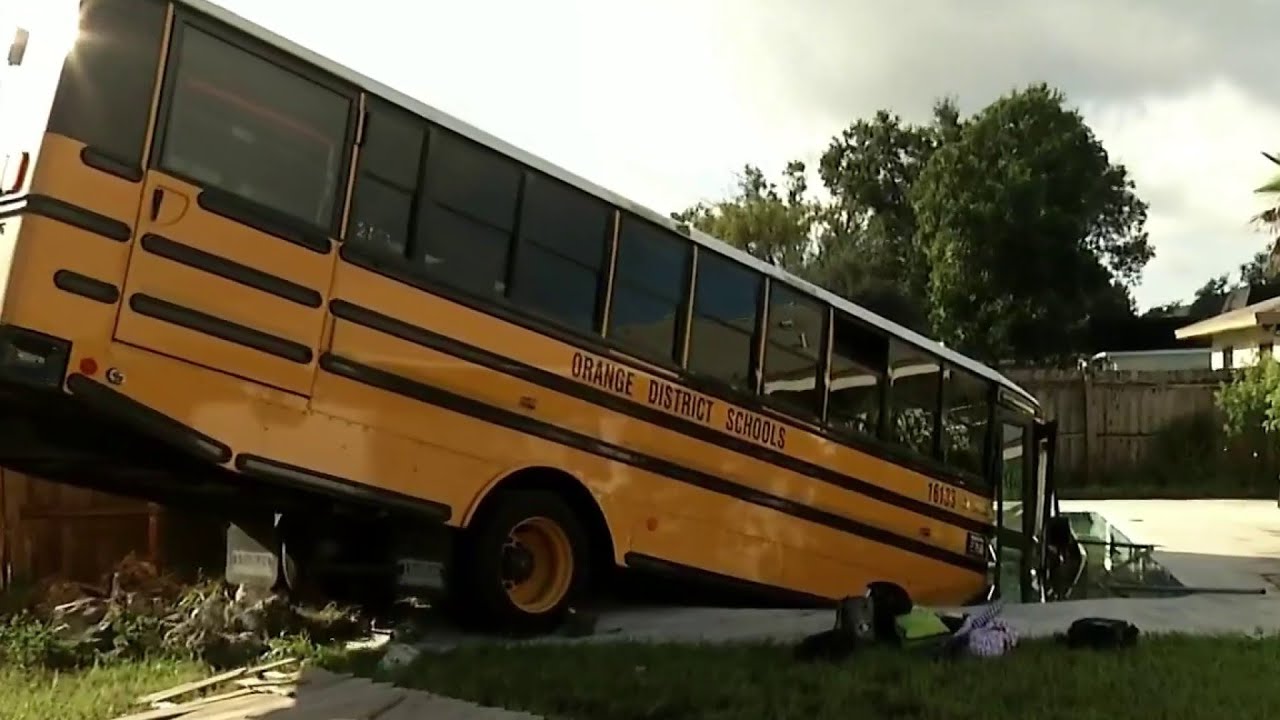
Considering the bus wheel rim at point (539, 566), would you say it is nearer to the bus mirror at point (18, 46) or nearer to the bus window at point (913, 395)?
the bus window at point (913, 395)

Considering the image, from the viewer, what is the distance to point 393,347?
710 cm

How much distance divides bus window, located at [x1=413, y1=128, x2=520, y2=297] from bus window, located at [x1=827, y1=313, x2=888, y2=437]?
10.9 feet

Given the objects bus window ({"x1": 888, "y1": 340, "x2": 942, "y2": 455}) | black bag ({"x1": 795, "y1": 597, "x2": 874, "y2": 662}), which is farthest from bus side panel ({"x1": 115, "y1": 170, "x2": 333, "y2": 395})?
bus window ({"x1": 888, "y1": 340, "x2": 942, "y2": 455})

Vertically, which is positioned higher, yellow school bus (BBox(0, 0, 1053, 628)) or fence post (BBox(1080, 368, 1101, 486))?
fence post (BBox(1080, 368, 1101, 486))

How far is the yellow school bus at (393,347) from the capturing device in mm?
5930

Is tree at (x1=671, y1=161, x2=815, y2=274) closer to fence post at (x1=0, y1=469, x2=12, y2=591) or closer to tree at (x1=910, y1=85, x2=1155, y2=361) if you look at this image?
tree at (x1=910, y1=85, x2=1155, y2=361)

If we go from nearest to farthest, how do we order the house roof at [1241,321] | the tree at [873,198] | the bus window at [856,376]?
the bus window at [856,376] < the house roof at [1241,321] < the tree at [873,198]

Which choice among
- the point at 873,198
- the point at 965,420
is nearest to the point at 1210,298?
the point at 873,198

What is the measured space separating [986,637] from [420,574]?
10.1 ft

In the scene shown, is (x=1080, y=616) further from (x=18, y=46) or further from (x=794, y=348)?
(x=18, y=46)

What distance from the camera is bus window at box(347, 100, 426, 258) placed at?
7.05m

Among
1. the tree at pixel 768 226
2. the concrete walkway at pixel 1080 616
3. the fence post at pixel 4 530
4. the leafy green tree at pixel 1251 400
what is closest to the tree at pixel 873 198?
the tree at pixel 768 226

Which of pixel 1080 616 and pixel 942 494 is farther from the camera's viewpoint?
pixel 942 494

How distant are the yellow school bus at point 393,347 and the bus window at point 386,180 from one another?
2 centimetres
